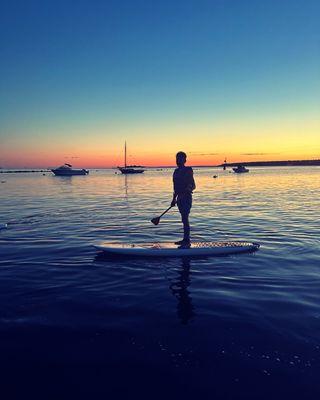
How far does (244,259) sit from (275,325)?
4233 mm

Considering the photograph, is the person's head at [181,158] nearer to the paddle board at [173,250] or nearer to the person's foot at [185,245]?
the person's foot at [185,245]

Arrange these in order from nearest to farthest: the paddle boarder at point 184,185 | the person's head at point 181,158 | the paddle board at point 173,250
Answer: the paddle board at point 173,250 < the person's head at point 181,158 < the paddle boarder at point 184,185

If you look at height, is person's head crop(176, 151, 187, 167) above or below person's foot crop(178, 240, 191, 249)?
above

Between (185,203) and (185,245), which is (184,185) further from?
(185,245)

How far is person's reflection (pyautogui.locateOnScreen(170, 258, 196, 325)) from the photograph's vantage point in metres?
6.33

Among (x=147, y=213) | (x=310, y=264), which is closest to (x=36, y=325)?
(x=310, y=264)

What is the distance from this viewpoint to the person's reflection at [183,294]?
6.33 meters

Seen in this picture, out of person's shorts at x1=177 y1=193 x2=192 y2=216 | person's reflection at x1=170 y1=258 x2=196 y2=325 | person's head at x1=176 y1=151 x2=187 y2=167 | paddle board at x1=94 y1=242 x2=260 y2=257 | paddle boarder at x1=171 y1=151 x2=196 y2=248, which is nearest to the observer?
person's reflection at x1=170 y1=258 x2=196 y2=325

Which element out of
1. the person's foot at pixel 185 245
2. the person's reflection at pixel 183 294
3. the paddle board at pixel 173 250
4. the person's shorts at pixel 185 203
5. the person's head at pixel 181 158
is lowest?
the person's reflection at pixel 183 294

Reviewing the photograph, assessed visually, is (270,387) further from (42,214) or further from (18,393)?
(42,214)

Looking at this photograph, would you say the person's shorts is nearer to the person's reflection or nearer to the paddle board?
the paddle board

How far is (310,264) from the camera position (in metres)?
9.36

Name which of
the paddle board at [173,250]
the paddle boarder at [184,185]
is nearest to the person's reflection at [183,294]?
the paddle board at [173,250]

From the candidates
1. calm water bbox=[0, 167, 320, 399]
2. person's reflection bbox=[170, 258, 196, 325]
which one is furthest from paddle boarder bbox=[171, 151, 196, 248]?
person's reflection bbox=[170, 258, 196, 325]
